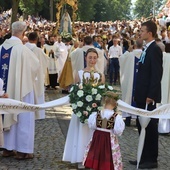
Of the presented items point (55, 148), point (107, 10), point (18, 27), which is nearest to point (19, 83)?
point (18, 27)

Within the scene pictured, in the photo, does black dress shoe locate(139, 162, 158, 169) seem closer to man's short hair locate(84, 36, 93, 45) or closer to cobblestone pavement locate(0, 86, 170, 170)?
cobblestone pavement locate(0, 86, 170, 170)

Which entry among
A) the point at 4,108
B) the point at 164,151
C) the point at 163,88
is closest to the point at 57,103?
the point at 4,108

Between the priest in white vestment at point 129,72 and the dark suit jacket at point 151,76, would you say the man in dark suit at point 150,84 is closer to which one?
the dark suit jacket at point 151,76

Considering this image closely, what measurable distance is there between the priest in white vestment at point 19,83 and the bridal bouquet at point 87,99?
3.40ft

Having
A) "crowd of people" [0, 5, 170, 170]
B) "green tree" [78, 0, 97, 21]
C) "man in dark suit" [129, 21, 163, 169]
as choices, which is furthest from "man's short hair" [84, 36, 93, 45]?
"green tree" [78, 0, 97, 21]

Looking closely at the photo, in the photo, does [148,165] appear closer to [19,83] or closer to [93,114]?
[93,114]

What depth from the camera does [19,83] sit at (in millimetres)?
7289

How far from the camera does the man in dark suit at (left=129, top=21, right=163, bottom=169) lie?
6.82 m

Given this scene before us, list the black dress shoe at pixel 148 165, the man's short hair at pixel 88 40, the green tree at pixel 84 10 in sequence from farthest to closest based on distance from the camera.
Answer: the green tree at pixel 84 10, the man's short hair at pixel 88 40, the black dress shoe at pixel 148 165

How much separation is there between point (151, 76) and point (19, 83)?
192 cm

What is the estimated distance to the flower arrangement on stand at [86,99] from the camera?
257 inches

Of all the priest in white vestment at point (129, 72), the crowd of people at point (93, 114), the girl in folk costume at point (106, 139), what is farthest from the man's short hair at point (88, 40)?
the girl in folk costume at point (106, 139)

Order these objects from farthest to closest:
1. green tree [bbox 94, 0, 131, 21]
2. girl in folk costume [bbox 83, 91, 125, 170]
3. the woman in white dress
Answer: green tree [bbox 94, 0, 131, 21]
the woman in white dress
girl in folk costume [bbox 83, 91, 125, 170]

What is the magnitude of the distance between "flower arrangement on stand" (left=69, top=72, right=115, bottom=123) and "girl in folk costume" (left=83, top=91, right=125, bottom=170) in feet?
1.10
